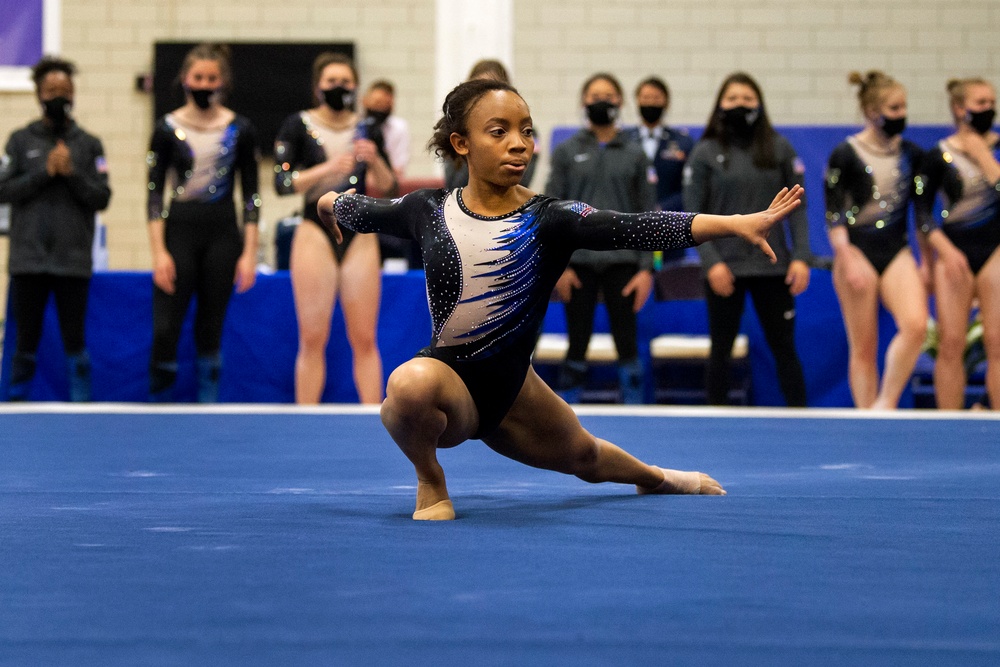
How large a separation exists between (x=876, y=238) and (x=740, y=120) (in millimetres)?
814

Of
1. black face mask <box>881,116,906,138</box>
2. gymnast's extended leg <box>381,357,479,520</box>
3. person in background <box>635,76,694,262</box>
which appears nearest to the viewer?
gymnast's extended leg <box>381,357,479,520</box>

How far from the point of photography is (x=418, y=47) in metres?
9.62

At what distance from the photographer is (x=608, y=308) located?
17.6 feet

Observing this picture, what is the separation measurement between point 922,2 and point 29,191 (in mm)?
6746

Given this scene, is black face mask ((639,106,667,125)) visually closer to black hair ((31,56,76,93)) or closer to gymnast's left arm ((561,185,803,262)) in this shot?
black hair ((31,56,76,93))

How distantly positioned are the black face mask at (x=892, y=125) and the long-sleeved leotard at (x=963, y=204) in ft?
0.72

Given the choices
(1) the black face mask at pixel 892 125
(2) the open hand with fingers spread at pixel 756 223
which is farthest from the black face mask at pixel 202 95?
(2) the open hand with fingers spread at pixel 756 223

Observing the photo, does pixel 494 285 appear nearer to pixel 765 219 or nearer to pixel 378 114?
pixel 765 219

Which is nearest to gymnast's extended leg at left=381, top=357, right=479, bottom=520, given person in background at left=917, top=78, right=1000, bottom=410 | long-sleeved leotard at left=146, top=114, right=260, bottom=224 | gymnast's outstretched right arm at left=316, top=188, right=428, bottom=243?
gymnast's outstretched right arm at left=316, top=188, right=428, bottom=243

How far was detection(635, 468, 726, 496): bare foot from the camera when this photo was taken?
282 cm

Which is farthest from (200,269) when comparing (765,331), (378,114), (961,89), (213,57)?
(961,89)

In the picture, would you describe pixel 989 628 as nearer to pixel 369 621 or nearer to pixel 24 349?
pixel 369 621

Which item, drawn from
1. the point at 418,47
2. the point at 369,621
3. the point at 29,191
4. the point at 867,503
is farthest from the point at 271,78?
the point at 369,621

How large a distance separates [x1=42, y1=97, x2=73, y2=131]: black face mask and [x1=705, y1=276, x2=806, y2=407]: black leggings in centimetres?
293
